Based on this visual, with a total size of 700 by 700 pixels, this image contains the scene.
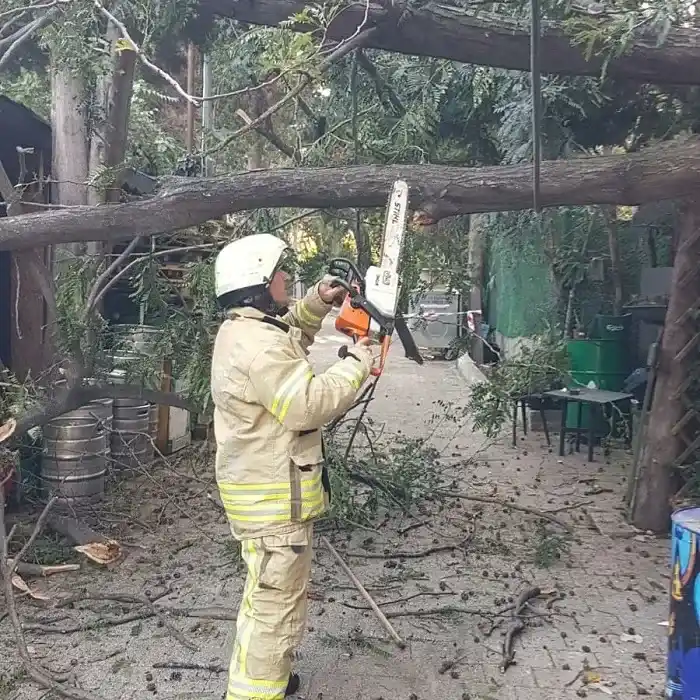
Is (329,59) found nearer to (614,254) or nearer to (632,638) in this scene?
(632,638)

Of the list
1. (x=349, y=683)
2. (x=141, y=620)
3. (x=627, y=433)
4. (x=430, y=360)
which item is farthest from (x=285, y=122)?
(x=430, y=360)

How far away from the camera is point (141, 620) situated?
168 inches

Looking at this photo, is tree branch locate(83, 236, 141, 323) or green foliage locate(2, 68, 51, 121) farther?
green foliage locate(2, 68, 51, 121)

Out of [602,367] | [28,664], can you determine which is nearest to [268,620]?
[28,664]

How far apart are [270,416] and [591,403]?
569 cm

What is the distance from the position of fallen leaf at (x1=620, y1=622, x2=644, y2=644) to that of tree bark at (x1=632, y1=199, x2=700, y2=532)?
1.79 metres

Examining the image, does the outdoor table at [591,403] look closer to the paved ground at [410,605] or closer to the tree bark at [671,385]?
the paved ground at [410,605]

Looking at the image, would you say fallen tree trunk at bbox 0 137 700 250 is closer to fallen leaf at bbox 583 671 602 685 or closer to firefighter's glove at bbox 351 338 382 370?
firefighter's glove at bbox 351 338 382 370

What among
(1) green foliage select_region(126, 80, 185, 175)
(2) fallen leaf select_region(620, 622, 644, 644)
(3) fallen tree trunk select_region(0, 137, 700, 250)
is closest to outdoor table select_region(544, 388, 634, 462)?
(2) fallen leaf select_region(620, 622, 644, 644)

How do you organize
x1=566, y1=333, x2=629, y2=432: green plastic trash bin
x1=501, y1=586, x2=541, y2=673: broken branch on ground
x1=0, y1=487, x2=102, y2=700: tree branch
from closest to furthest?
x1=0, y1=487, x2=102, y2=700: tree branch < x1=501, y1=586, x2=541, y2=673: broken branch on ground < x1=566, y1=333, x2=629, y2=432: green plastic trash bin

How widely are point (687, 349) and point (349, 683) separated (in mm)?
3261

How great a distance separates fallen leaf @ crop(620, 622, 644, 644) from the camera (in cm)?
407

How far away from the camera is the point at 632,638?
4094mm

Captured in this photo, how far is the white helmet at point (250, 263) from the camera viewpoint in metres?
3.20
